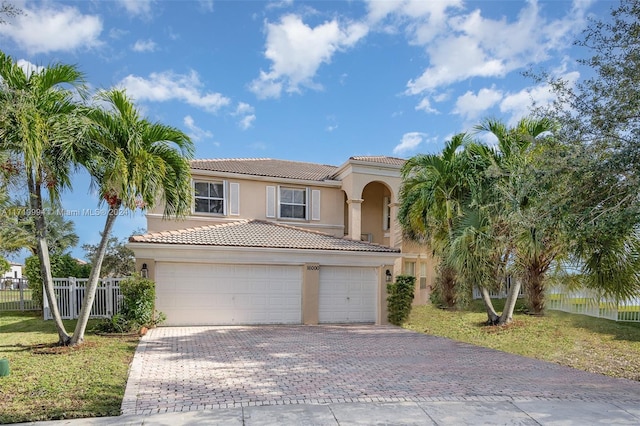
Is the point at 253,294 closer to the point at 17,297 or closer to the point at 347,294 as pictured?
the point at 347,294

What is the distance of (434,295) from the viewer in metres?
21.9

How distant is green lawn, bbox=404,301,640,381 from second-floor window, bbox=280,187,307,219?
7.88 meters

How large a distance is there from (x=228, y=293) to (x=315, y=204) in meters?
8.02

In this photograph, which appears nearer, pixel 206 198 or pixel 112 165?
pixel 112 165

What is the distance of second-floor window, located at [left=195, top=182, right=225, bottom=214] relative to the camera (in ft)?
65.7

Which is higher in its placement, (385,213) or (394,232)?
(385,213)

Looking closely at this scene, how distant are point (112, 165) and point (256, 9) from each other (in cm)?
746

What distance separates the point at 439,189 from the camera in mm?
15305

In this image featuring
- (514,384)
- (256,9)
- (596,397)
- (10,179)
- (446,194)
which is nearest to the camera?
(596,397)

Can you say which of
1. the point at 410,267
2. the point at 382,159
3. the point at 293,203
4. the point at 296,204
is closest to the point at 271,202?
the point at 293,203

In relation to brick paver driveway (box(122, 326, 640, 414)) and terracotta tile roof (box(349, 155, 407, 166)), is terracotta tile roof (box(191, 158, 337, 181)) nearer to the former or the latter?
terracotta tile roof (box(349, 155, 407, 166))

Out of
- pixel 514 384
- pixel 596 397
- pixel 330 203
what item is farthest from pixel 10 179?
pixel 330 203

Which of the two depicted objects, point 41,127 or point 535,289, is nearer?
point 41,127

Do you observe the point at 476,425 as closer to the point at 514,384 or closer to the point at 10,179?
the point at 514,384
